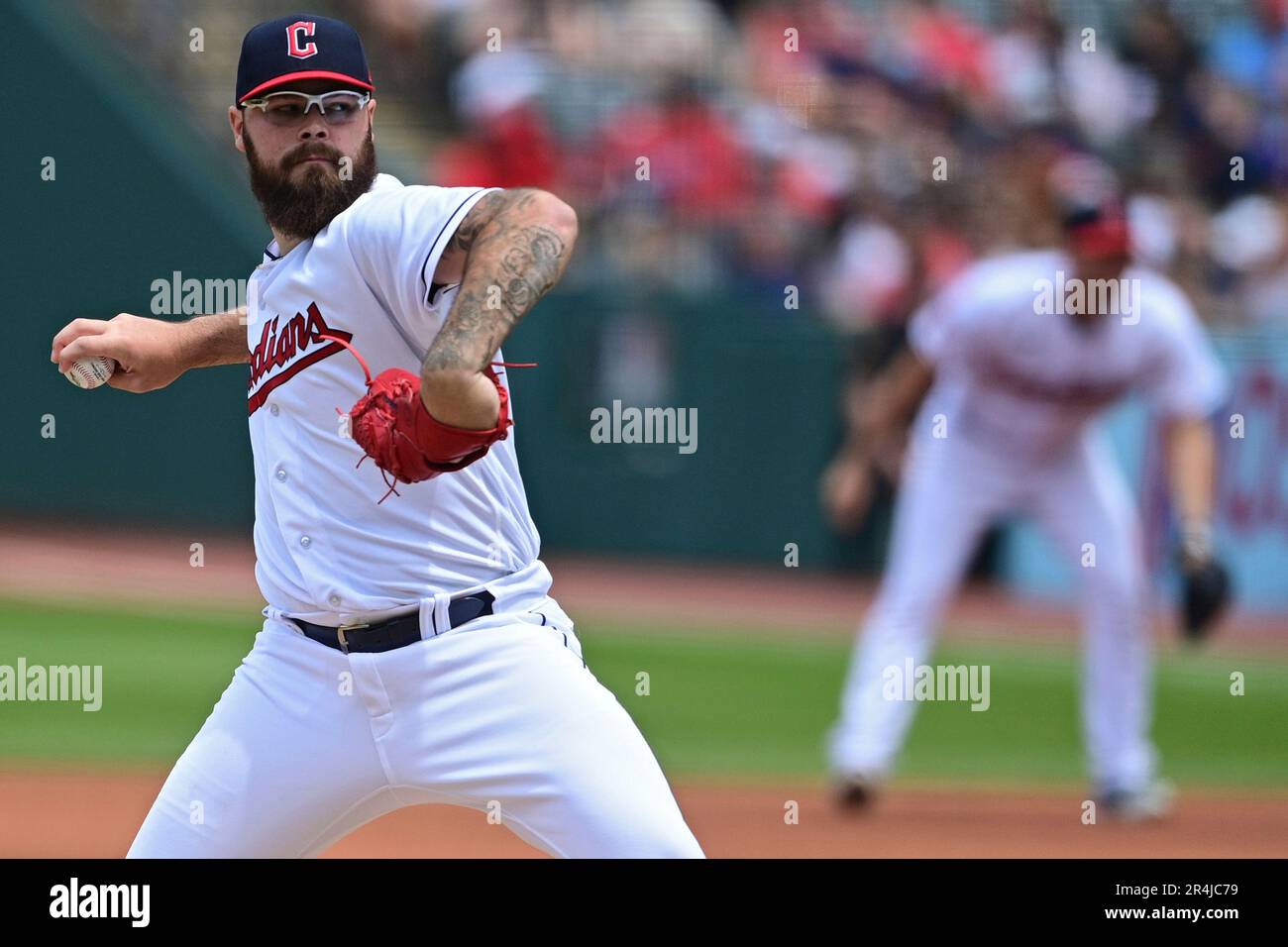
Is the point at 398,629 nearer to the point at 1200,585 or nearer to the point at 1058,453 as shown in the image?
A: the point at 1200,585

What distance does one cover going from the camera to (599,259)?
13562 millimetres

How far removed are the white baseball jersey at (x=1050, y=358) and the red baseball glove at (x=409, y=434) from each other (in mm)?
4965

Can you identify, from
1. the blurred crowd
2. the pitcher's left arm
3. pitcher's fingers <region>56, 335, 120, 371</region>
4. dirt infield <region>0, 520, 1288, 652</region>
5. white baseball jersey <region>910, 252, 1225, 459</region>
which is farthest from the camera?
the blurred crowd

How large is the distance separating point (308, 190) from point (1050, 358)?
4886 millimetres

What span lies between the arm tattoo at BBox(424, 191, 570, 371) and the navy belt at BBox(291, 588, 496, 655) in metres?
0.60

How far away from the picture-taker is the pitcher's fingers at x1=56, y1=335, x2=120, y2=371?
135 inches

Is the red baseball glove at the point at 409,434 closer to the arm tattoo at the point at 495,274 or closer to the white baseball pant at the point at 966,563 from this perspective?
the arm tattoo at the point at 495,274

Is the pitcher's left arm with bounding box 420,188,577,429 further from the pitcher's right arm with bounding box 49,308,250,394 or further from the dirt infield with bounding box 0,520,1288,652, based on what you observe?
the dirt infield with bounding box 0,520,1288,652

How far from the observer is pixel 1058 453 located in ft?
25.0

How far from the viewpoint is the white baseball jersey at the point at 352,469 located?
3.05 m

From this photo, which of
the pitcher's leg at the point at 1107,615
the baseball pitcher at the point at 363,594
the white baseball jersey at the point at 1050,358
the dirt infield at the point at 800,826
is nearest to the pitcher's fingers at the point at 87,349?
the baseball pitcher at the point at 363,594
